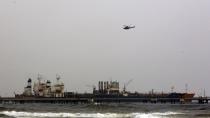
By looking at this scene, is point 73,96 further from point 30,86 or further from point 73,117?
point 73,117

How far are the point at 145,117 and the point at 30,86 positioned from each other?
129431 millimetres

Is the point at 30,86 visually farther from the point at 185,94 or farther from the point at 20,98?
the point at 185,94

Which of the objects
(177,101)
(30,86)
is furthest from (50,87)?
(177,101)

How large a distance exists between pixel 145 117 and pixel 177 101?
371 ft

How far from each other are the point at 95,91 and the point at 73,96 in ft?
33.1

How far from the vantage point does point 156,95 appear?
171 metres

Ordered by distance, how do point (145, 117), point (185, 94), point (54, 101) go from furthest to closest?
point (185, 94), point (54, 101), point (145, 117)

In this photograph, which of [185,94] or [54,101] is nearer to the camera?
[54,101]

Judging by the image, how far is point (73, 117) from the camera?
5459cm

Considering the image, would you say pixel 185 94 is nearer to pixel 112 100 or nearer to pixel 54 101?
pixel 112 100

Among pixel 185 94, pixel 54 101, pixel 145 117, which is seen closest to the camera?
pixel 145 117

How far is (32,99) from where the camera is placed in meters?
160

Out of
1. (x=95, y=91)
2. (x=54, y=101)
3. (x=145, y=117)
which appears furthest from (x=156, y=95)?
(x=145, y=117)

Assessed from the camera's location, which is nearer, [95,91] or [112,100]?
[112,100]
